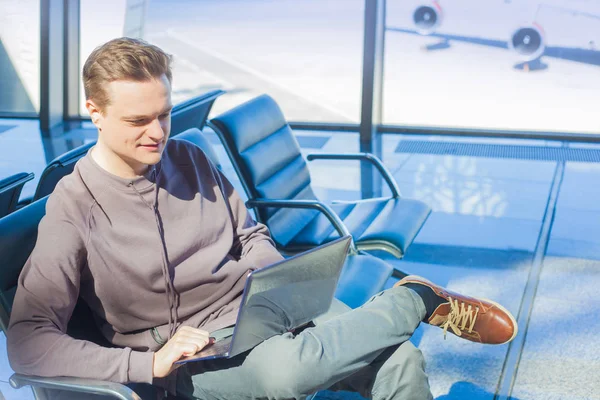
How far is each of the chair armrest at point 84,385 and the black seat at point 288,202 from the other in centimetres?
144

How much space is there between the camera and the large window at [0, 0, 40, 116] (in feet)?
22.9

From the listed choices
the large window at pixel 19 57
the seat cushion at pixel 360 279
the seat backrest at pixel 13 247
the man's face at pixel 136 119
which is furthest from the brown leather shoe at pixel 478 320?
the large window at pixel 19 57

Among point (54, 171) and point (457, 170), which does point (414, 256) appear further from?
point (54, 171)

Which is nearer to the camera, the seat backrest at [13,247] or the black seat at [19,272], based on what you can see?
the black seat at [19,272]

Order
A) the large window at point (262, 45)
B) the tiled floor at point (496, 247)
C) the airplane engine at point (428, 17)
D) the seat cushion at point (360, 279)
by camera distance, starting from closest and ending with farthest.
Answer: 1. the seat cushion at point (360, 279)
2. the tiled floor at point (496, 247)
3. the airplane engine at point (428, 17)
4. the large window at point (262, 45)

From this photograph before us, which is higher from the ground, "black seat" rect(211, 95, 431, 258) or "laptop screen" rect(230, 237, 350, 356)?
"laptop screen" rect(230, 237, 350, 356)

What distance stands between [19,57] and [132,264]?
5.69m

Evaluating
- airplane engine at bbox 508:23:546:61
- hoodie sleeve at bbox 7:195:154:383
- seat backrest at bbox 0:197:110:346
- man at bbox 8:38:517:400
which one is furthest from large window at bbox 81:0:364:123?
hoodie sleeve at bbox 7:195:154:383

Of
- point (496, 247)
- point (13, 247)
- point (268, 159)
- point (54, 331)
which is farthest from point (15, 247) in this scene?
point (496, 247)

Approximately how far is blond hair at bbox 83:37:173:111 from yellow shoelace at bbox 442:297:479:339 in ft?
3.54

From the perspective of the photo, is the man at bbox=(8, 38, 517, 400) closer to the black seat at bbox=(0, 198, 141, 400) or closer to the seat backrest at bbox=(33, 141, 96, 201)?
the black seat at bbox=(0, 198, 141, 400)

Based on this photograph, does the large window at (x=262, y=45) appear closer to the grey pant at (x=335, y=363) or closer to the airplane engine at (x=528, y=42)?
the airplane engine at (x=528, y=42)

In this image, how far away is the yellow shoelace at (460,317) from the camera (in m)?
2.31

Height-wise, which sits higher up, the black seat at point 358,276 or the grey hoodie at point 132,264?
the grey hoodie at point 132,264
